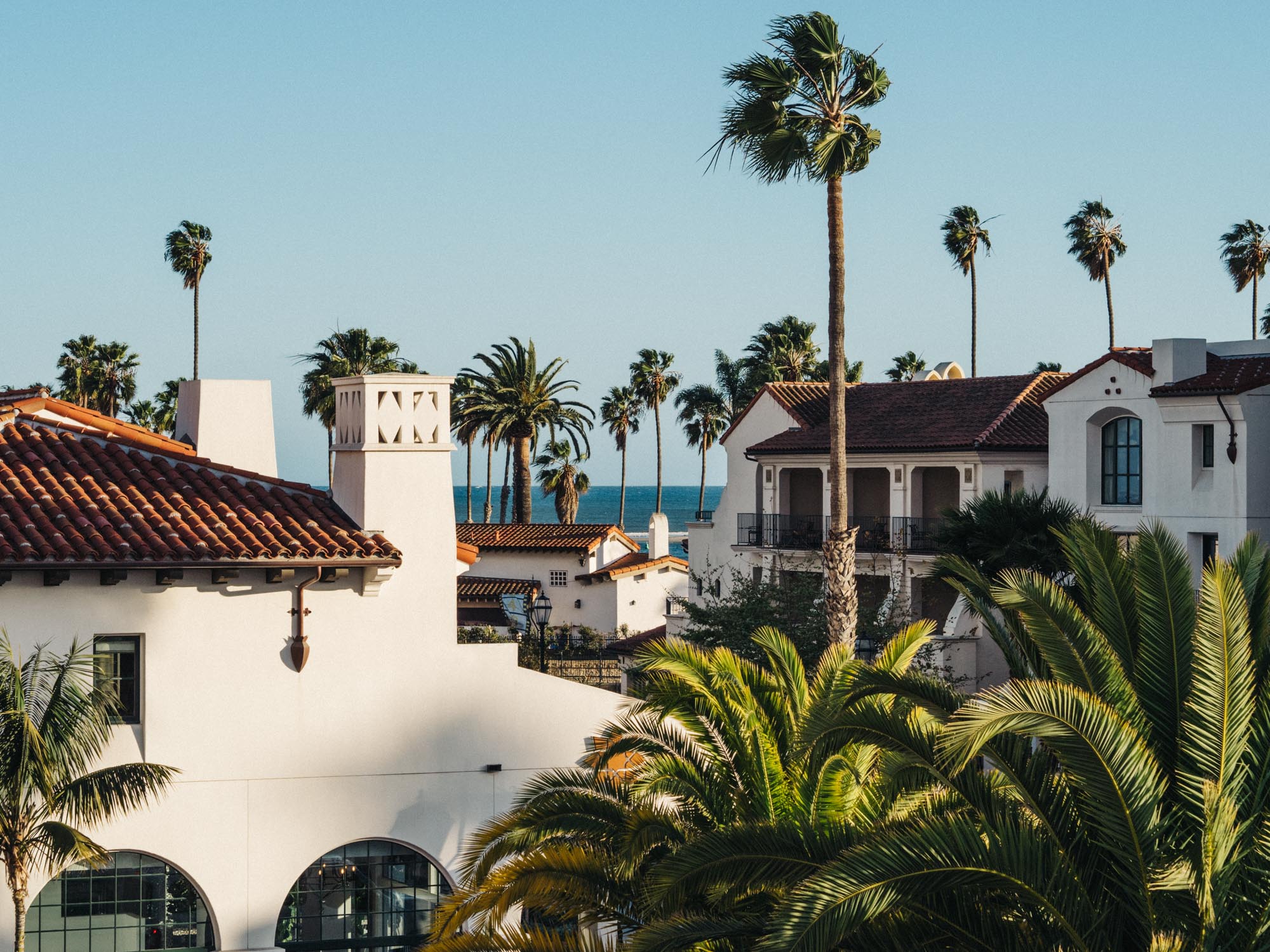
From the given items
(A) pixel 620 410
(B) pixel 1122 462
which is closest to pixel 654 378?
(A) pixel 620 410

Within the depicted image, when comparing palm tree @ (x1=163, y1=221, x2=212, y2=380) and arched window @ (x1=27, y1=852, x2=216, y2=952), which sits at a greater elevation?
palm tree @ (x1=163, y1=221, x2=212, y2=380)

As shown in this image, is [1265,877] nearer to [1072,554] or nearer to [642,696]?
[1072,554]

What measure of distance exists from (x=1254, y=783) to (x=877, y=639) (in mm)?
24004

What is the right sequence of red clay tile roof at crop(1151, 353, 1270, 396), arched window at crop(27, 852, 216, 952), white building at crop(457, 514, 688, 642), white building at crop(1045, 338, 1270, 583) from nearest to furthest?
arched window at crop(27, 852, 216, 952) < red clay tile roof at crop(1151, 353, 1270, 396) < white building at crop(1045, 338, 1270, 583) < white building at crop(457, 514, 688, 642)

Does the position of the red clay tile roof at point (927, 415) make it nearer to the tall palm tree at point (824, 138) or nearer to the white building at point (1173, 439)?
the white building at point (1173, 439)

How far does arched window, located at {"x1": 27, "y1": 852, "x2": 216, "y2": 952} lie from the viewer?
17.8 m

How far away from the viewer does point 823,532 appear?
53.3 metres

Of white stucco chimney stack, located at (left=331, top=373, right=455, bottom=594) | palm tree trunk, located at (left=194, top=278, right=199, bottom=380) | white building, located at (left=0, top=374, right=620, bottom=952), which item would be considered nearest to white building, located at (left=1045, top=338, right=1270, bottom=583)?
white building, located at (left=0, top=374, right=620, bottom=952)

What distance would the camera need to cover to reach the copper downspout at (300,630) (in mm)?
18641

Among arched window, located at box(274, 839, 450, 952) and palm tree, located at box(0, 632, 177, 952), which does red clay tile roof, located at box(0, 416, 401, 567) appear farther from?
arched window, located at box(274, 839, 450, 952)

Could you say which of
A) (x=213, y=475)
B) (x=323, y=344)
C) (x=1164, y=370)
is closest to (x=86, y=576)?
(x=213, y=475)

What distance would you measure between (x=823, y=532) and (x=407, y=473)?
3500cm

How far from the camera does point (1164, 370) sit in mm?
39781

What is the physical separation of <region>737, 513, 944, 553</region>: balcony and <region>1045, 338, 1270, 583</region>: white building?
6754 millimetres
